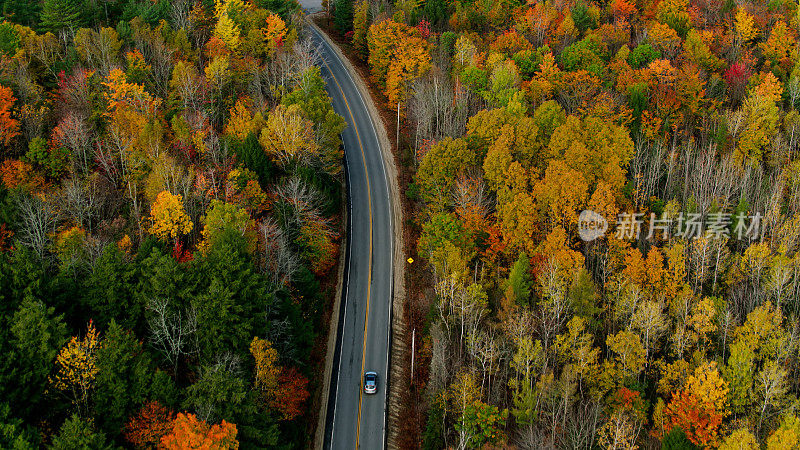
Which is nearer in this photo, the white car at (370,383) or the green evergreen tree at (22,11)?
the white car at (370,383)

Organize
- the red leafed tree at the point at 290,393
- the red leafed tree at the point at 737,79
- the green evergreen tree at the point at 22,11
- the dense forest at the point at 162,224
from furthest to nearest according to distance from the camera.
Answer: the red leafed tree at the point at 737,79
the green evergreen tree at the point at 22,11
the red leafed tree at the point at 290,393
the dense forest at the point at 162,224

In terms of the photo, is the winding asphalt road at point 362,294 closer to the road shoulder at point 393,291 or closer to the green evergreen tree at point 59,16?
the road shoulder at point 393,291

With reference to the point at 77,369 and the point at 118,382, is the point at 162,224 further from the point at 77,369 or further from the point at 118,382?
the point at 118,382

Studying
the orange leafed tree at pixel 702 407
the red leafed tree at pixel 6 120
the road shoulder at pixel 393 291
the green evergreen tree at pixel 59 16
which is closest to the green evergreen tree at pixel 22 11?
the green evergreen tree at pixel 59 16

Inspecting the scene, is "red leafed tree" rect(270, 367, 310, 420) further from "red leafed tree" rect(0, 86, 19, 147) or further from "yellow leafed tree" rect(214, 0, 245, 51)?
"yellow leafed tree" rect(214, 0, 245, 51)

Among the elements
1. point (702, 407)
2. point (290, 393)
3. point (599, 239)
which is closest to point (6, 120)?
point (290, 393)

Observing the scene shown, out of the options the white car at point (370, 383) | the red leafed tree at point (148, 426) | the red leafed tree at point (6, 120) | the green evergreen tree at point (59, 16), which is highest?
the green evergreen tree at point (59, 16)
